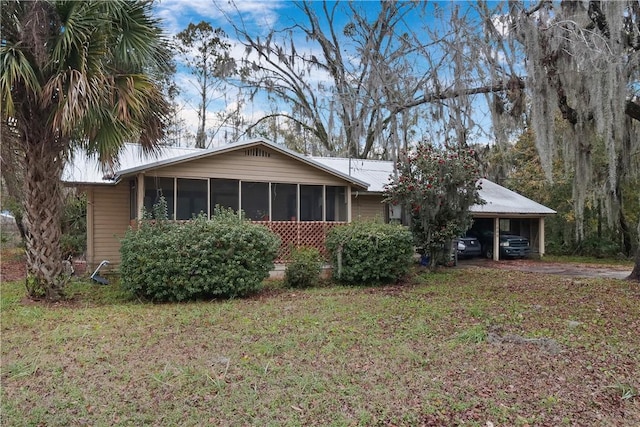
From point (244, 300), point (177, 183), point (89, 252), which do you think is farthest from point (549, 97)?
point (89, 252)

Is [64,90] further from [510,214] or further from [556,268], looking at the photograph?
[556,268]

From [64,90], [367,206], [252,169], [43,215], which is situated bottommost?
[43,215]

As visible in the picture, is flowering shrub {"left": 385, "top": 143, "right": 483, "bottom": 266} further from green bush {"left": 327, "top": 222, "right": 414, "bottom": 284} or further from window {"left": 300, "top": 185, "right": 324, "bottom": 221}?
window {"left": 300, "top": 185, "right": 324, "bottom": 221}

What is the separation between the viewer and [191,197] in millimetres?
11203

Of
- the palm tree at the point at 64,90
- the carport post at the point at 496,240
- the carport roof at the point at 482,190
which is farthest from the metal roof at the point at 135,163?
the carport post at the point at 496,240

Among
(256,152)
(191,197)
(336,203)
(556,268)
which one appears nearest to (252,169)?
(256,152)

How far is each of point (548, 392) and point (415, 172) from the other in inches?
309

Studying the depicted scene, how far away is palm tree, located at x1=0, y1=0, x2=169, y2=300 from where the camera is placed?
660 centimetres

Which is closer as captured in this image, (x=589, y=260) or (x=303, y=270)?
(x=303, y=270)

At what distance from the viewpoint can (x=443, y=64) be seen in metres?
8.78

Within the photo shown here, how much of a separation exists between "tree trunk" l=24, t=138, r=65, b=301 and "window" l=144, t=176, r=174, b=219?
10.0ft

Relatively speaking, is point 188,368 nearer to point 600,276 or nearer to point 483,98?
point 483,98

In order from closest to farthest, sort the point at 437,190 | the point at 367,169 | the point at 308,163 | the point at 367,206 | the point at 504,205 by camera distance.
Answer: the point at 437,190 < the point at 308,163 < the point at 367,206 < the point at 504,205 < the point at 367,169

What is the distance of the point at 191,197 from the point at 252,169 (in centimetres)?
170
